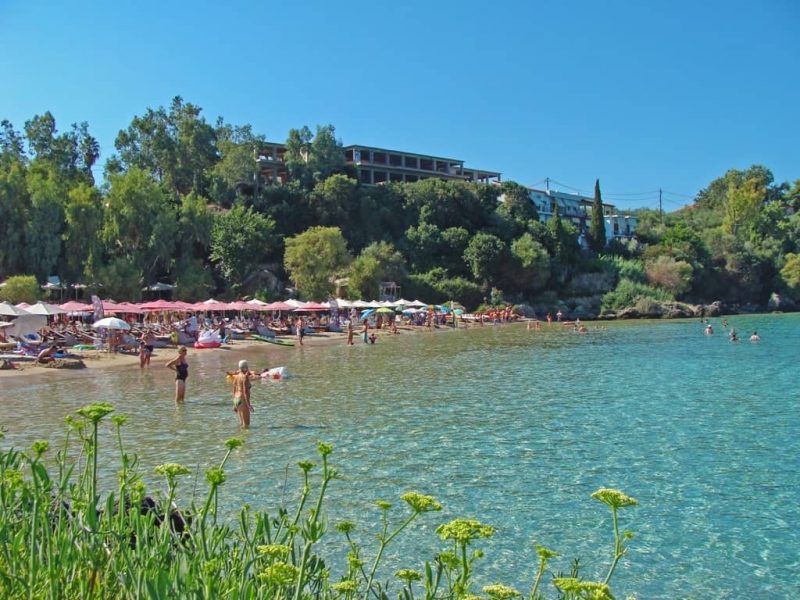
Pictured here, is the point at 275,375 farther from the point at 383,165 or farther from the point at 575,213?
the point at 575,213

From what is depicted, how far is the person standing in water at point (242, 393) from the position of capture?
13.9 m

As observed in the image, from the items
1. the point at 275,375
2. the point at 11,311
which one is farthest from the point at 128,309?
the point at 275,375

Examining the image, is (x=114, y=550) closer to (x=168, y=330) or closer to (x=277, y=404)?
(x=277, y=404)

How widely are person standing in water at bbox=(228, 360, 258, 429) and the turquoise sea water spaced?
39 cm

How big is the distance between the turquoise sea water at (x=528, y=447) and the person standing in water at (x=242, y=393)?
1.29 feet

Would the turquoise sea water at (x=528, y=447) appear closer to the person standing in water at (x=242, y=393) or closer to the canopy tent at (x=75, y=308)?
the person standing in water at (x=242, y=393)

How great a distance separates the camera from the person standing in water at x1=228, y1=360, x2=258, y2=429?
13.9 m

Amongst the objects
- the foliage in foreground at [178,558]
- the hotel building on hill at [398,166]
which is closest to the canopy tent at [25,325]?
the foliage in foreground at [178,558]

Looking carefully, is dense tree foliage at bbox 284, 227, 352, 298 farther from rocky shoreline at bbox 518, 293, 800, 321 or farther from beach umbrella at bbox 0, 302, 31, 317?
beach umbrella at bbox 0, 302, 31, 317

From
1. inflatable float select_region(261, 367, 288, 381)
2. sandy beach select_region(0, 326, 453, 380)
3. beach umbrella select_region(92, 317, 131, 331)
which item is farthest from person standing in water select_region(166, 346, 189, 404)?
beach umbrella select_region(92, 317, 131, 331)

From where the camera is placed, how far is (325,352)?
1326 inches

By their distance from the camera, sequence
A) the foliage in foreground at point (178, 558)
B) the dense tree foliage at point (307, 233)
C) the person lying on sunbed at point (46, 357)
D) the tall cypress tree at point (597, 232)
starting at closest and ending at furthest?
the foliage in foreground at point (178, 558), the person lying on sunbed at point (46, 357), the dense tree foliage at point (307, 233), the tall cypress tree at point (597, 232)

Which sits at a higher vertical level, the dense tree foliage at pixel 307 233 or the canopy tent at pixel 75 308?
the dense tree foliage at pixel 307 233

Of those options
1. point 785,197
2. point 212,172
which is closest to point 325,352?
point 212,172
